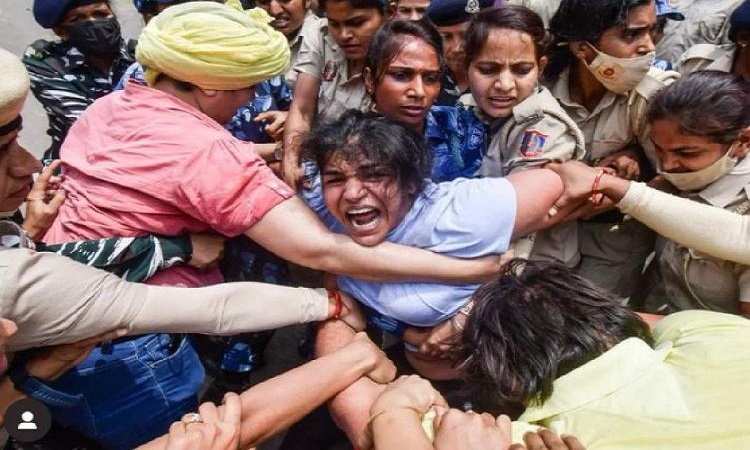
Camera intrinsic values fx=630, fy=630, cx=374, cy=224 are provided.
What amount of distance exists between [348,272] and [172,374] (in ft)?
2.07

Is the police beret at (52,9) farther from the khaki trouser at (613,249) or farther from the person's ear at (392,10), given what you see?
the khaki trouser at (613,249)

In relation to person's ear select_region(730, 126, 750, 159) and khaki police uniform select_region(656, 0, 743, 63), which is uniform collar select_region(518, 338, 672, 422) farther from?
khaki police uniform select_region(656, 0, 743, 63)

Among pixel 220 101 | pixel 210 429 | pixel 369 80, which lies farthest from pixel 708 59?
pixel 210 429

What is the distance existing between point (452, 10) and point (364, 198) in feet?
4.92

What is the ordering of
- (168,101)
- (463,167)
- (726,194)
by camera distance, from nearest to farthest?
(168,101)
(726,194)
(463,167)

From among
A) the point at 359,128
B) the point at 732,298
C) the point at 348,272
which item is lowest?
the point at 732,298

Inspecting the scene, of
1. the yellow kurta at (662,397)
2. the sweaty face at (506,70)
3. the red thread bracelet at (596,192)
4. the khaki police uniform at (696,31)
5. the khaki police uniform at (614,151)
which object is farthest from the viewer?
the khaki police uniform at (696,31)

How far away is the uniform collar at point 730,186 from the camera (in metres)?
2.07

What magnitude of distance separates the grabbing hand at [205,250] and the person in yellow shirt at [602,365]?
0.86m

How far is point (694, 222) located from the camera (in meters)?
2.00

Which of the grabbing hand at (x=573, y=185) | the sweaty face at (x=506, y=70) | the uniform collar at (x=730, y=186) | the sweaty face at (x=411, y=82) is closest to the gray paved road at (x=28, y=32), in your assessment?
the sweaty face at (x=411, y=82)

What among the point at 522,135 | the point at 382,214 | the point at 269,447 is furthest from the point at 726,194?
the point at 269,447

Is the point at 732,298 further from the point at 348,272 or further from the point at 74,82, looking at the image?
the point at 74,82

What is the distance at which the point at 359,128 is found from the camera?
1.97 metres
